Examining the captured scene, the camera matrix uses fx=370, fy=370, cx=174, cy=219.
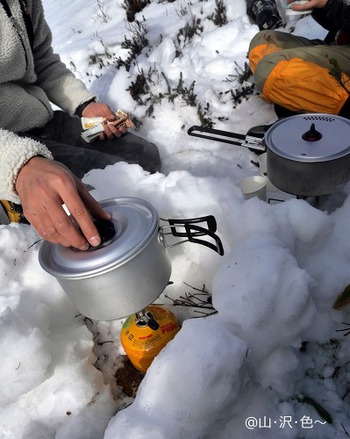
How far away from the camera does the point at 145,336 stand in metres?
1.42

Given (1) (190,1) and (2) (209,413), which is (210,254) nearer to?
(2) (209,413)

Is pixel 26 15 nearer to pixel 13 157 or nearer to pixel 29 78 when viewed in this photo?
pixel 29 78

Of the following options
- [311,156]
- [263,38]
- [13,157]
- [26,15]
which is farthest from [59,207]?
[263,38]

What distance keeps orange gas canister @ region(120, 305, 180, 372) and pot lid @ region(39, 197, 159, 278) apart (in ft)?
1.23

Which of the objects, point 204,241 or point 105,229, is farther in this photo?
point 204,241

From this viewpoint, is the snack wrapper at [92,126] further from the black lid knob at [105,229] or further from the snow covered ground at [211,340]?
the black lid knob at [105,229]

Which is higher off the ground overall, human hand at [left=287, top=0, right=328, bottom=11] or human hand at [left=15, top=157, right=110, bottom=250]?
human hand at [left=287, top=0, right=328, bottom=11]

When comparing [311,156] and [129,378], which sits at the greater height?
[311,156]

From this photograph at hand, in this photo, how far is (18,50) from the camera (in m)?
2.33

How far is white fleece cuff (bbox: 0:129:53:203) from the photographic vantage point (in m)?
1.38

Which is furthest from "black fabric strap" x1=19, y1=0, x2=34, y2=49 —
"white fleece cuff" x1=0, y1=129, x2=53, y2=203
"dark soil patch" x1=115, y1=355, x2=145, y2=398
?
"dark soil patch" x1=115, y1=355, x2=145, y2=398

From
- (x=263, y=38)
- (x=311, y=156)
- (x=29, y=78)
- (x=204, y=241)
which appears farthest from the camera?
(x=263, y=38)

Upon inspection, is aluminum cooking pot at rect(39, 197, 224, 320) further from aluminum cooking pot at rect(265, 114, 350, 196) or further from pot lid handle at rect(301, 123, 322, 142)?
pot lid handle at rect(301, 123, 322, 142)

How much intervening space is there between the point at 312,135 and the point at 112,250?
98cm
